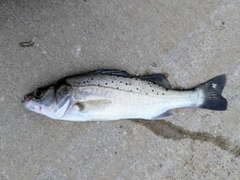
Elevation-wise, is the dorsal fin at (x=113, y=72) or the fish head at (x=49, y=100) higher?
the dorsal fin at (x=113, y=72)

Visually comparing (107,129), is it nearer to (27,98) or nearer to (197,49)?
(27,98)

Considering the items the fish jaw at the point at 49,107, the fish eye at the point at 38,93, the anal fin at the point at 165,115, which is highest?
the fish eye at the point at 38,93

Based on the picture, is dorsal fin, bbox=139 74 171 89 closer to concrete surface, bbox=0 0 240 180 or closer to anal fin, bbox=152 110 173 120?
concrete surface, bbox=0 0 240 180

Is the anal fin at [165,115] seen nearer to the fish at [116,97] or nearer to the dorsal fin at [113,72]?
the fish at [116,97]

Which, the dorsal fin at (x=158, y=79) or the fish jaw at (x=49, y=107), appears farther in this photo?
the dorsal fin at (x=158, y=79)

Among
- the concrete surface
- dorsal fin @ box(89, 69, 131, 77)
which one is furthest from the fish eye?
dorsal fin @ box(89, 69, 131, 77)

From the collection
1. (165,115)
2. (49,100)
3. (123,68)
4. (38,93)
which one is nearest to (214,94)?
(165,115)

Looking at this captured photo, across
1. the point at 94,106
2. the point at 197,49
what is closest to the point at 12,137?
the point at 94,106

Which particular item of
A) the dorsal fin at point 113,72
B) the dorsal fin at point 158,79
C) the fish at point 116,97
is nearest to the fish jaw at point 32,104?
the fish at point 116,97
